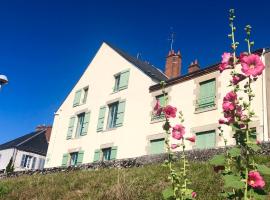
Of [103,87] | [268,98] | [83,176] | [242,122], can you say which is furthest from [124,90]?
[242,122]

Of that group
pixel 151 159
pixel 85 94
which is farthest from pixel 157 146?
pixel 85 94

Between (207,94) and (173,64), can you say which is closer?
(207,94)

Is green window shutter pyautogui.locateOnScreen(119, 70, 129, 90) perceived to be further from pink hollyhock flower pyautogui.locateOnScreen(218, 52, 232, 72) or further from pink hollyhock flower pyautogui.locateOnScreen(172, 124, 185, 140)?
pink hollyhock flower pyautogui.locateOnScreen(218, 52, 232, 72)

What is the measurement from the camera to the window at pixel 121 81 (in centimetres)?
2429

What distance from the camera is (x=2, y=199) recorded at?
30.8 feet

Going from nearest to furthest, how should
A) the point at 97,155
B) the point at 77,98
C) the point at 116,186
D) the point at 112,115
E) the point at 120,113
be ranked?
the point at 116,186 → the point at 120,113 → the point at 97,155 → the point at 112,115 → the point at 77,98

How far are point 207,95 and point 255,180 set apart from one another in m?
16.6

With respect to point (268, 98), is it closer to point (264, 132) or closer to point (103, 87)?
point (264, 132)

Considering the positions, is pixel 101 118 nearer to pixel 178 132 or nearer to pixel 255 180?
pixel 178 132

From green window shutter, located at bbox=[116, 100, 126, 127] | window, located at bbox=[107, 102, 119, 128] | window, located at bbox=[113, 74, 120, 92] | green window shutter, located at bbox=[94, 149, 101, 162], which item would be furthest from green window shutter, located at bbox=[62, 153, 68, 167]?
window, located at bbox=[113, 74, 120, 92]

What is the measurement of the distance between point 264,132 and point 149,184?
879 centimetres

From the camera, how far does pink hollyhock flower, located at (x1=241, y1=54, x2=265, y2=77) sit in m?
2.93

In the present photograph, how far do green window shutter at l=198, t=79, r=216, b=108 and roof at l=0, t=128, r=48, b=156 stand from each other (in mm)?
27137

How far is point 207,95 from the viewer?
19.1m
